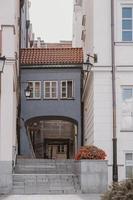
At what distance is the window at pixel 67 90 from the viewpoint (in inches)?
1238

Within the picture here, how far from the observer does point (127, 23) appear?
75.0ft

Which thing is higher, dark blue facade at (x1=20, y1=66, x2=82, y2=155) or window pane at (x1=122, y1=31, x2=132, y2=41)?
window pane at (x1=122, y1=31, x2=132, y2=41)

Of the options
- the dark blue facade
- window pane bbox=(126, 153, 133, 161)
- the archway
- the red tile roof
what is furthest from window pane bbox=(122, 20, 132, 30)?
the archway

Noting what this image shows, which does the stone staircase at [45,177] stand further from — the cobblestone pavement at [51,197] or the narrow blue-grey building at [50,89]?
the narrow blue-grey building at [50,89]

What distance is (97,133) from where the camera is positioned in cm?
2184

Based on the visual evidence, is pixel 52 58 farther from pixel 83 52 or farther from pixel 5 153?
pixel 5 153

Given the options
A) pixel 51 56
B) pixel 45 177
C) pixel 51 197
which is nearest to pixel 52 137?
pixel 51 56

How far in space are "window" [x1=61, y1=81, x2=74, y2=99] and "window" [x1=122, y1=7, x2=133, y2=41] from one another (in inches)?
359

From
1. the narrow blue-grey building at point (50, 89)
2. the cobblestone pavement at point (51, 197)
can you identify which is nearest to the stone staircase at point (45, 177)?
the cobblestone pavement at point (51, 197)

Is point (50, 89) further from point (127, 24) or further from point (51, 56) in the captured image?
point (127, 24)

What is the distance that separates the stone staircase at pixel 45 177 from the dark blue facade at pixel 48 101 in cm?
622

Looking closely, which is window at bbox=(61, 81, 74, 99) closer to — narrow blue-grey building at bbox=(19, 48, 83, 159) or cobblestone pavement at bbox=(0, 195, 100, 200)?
narrow blue-grey building at bbox=(19, 48, 83, 159)

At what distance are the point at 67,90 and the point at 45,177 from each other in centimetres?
1078

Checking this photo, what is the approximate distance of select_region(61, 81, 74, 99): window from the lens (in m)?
31.4
